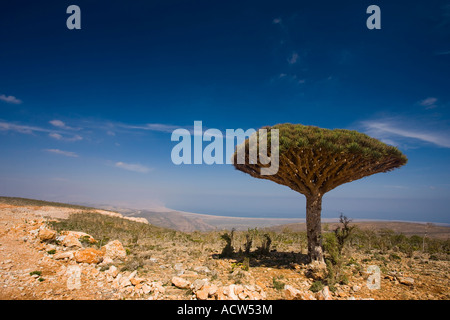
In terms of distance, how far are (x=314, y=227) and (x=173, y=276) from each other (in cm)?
575

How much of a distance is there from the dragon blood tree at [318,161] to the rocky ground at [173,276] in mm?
2088

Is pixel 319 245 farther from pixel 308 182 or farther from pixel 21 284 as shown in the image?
pixel 21 284

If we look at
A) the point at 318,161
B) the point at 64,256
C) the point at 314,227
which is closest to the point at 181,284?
the point at 64,256

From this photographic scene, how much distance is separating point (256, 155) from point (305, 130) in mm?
2144

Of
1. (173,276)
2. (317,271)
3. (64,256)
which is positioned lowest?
(173,276)

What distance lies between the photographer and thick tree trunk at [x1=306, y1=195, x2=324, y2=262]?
27.5ft

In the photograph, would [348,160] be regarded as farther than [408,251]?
No

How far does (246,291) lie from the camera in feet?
18.3

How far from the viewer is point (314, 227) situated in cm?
864

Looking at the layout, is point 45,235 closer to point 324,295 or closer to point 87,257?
point 87,257

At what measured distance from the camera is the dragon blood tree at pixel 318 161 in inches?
300

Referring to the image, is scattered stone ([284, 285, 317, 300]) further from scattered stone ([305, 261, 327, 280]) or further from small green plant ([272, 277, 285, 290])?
scattered stone ([305, 261, 327, 280])

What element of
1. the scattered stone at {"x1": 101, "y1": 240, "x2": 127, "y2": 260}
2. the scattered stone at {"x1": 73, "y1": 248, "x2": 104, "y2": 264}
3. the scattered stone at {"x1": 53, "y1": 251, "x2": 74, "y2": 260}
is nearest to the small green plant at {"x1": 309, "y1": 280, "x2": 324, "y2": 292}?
the scattered stone at {"x1": 101, "y1": 240, "x2": 127, "y2": 260}
